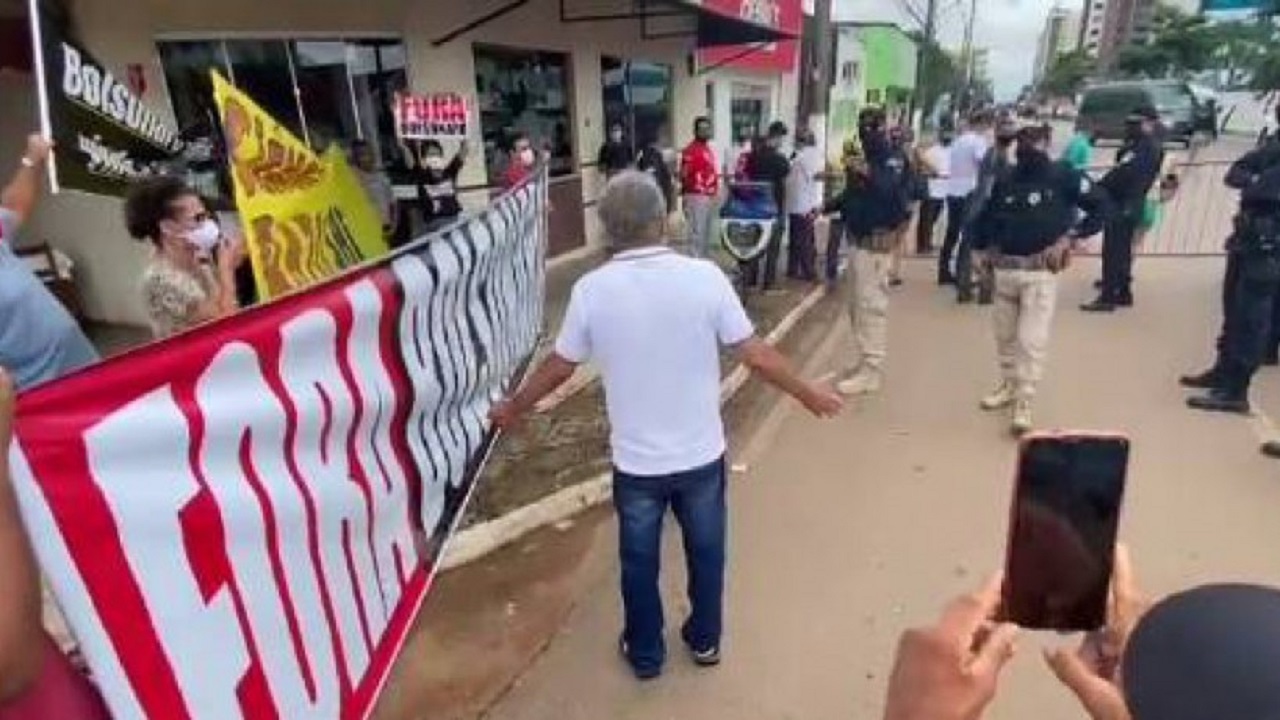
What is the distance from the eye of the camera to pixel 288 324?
1896mm

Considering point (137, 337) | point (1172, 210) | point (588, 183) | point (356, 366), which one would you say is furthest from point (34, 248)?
point (1172, 210)

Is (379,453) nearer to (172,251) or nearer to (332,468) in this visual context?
(332,468)

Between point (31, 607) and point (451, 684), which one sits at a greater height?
point (31, 607)

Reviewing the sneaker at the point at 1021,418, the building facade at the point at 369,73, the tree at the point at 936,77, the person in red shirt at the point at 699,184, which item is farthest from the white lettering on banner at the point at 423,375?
the tree at the point at 936,77

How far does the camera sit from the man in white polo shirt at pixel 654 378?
9.47 ft

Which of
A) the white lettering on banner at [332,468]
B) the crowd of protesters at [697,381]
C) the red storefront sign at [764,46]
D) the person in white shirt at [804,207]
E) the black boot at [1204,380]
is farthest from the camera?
the red storefront sign at [764,46]

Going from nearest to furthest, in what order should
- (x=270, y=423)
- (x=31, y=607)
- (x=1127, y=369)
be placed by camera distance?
(x=31, y=607)
(x=270, y=423)
(x=1127, y=369)

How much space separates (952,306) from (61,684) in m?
8.28

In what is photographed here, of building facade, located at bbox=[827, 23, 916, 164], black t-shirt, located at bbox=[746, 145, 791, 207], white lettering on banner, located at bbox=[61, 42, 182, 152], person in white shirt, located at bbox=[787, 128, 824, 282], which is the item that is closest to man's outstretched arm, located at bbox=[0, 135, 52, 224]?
white lettering on banner, located at bbox=[61, 42, 182, 152]

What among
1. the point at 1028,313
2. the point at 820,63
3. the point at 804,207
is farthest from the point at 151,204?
the point at 820,63

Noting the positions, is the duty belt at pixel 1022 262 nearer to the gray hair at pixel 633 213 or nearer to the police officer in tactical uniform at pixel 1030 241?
the police officer in tactical uniform at pixel 1030 241

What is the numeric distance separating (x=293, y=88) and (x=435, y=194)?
1409 mm

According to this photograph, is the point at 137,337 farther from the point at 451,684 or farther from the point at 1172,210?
the point at 1172,210

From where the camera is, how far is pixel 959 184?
970 centimetres
